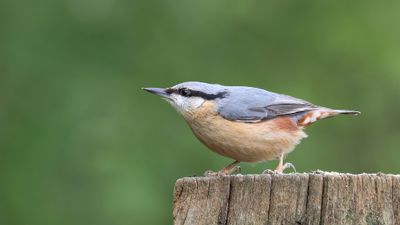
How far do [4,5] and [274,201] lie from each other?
6071 mm

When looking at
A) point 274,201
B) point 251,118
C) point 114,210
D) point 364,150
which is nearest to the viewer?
point 274,201

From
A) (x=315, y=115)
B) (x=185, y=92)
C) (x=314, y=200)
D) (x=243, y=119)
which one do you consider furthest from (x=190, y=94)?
(x=314, y=200)

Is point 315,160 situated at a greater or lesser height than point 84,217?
greater

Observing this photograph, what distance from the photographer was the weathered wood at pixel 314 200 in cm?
437

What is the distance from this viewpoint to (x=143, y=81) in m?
9.70

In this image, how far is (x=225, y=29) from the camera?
33.3 ft

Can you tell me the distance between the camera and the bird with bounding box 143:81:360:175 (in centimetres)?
648

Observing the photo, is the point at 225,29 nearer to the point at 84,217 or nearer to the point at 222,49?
the point at 222,49

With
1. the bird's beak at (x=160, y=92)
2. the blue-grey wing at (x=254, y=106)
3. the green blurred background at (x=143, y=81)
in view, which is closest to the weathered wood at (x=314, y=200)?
the blue-grey wing at (x=254, y=106)

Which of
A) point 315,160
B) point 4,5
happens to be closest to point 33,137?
point 4,5

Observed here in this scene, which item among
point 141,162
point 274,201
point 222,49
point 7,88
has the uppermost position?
point 222,49

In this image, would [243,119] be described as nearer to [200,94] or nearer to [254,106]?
[254,106]

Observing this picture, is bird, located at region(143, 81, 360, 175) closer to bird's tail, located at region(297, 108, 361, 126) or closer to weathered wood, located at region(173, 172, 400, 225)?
bird's tail, located at region(297, 108, 361, 126)

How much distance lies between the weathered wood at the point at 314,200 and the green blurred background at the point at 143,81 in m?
4.15
